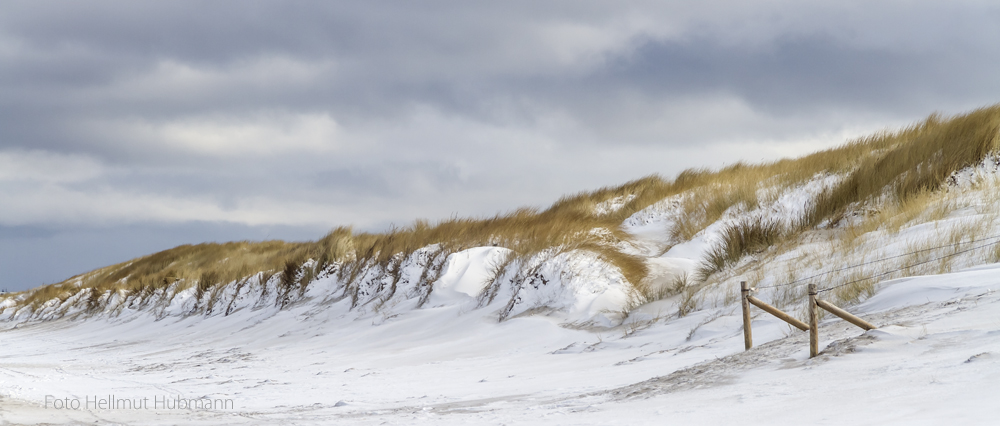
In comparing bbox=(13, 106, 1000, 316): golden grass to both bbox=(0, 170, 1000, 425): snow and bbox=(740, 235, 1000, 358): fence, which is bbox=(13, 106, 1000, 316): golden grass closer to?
bbox=(0, 170, 1000, 425): snow

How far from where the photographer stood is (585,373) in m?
6.12

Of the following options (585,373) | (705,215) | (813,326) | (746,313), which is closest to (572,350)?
(585,373)

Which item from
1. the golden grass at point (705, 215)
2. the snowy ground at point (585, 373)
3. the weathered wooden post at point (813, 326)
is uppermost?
the golden grass at point (705, 215)

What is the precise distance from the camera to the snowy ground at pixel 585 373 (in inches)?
142

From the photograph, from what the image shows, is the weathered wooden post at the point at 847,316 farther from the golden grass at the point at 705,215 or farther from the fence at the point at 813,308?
the golden grass at the point at 705,215

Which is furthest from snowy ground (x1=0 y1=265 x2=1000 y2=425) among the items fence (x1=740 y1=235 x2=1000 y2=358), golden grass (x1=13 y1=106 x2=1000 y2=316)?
golden grass (x1=13 y1=106 x2=1000 y2=316)

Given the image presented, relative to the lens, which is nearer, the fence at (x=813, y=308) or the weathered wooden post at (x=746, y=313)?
the fence at (x=813, y=308)

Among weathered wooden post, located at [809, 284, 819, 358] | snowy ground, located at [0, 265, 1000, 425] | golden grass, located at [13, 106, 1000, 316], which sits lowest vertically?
snowy ground, located at [0, 265, 1000, 425]

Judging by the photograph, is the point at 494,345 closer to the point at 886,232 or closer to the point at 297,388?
the point at 297,388

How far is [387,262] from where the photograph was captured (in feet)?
42.9

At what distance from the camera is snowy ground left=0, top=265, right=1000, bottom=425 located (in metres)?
3.62

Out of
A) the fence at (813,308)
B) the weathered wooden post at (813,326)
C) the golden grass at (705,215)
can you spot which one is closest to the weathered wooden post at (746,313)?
the fence at (813,308)

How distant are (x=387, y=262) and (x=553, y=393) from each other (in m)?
8.32

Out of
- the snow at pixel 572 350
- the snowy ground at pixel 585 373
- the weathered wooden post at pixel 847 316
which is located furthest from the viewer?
the weathered wooden post at pixel 847 316
